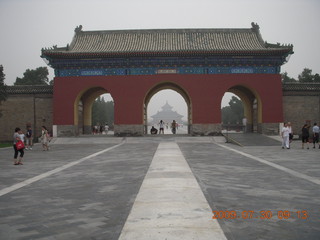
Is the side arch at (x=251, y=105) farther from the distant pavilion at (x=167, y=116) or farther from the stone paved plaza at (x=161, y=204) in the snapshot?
the distant pavilion at (x=167, y=116)

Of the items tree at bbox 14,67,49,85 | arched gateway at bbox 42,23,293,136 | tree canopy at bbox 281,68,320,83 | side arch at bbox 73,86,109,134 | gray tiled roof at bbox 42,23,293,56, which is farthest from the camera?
tree at bbox 14,67,49,85

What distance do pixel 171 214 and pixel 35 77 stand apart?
4413 centimetres

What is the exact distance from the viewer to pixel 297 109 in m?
21.2

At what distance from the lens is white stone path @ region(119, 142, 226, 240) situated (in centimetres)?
311

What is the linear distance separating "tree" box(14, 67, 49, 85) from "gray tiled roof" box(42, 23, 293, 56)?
891 inches

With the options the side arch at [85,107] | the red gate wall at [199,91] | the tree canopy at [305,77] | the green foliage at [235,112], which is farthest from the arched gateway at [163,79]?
the green foliage at [235,112]

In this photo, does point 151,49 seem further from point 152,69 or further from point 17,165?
point 17,165

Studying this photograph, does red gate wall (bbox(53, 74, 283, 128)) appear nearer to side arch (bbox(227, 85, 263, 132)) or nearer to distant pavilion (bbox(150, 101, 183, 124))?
side arch (bbox(227, 85, 263, 132))

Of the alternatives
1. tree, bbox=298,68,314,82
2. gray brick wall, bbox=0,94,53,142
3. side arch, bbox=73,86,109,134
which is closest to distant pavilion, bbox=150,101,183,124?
tree, bbox=298,68,314,82

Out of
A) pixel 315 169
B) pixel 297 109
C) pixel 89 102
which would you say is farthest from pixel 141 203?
pixel 89 102

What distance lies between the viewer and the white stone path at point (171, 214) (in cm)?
311

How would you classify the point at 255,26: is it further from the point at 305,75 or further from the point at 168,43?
the point at 305,75

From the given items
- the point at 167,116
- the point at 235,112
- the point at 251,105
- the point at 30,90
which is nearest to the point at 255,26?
the point at 251,105

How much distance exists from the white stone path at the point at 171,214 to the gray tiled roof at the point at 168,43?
16.0 m
